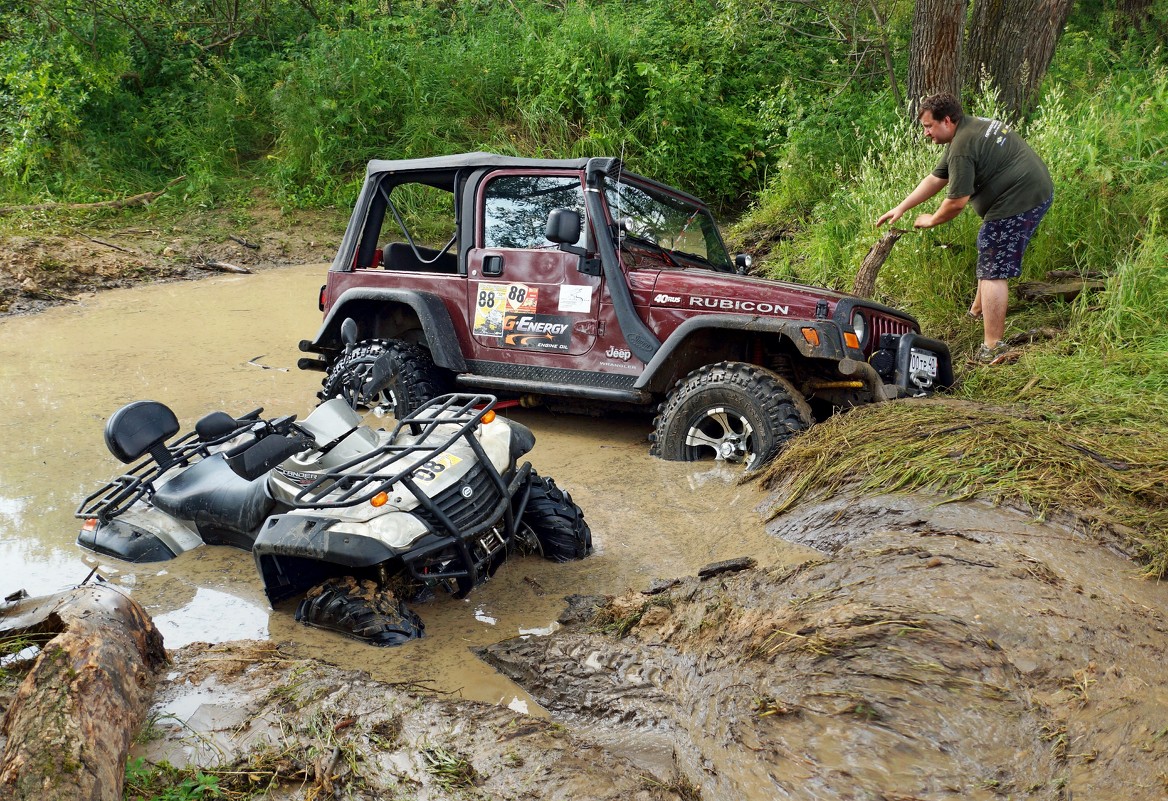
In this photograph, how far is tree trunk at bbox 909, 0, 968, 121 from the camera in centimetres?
790

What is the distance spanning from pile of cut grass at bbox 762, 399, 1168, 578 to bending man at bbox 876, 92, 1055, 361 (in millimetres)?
1299

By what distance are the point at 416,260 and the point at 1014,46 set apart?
5.45m

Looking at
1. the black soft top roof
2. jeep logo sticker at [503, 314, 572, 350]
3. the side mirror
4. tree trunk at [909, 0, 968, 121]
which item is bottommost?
jeep logo sticker at [503, 314, 572, 350]

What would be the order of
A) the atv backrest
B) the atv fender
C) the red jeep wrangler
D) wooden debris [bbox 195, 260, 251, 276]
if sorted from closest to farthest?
the atv fender, the atv backrest, the red jeep wrangler, wooden debris [bbox 195, 260, 251, 276]

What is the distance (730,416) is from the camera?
5.20 metres

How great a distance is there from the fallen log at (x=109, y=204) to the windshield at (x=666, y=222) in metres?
9.50

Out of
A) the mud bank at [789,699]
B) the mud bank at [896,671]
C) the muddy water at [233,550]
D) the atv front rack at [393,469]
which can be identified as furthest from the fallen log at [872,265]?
the atv front rack at [393,469]

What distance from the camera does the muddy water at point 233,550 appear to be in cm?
366

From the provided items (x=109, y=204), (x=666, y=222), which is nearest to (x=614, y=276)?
(x=666, y=222)

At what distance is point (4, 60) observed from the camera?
1286 cm

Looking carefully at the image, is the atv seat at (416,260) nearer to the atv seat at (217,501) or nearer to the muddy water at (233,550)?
the muddy water at (233,550)

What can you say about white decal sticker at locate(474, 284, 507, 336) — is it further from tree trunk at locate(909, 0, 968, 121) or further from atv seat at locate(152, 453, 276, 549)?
tree trunk at locate(909, 0, 968, 121)

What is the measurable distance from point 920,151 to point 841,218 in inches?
32.1

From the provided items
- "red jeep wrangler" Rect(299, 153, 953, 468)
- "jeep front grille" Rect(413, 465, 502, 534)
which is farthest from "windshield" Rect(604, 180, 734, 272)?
"jeep front grille" Rect(413, 465, 502, 534)
